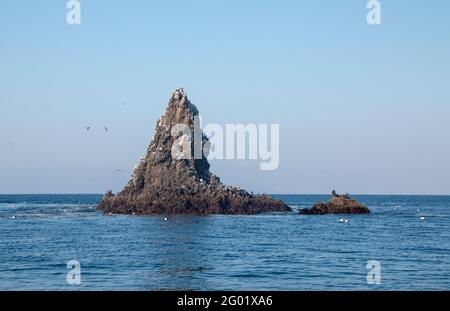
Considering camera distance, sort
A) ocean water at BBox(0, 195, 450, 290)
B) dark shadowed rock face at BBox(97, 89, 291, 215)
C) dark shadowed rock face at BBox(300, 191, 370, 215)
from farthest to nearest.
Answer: dark shadowed rock face at BBox(300, 191, 370, 215) → dark shadowed rock face at BBox(97, 89, 291, 215) → ocean water at BBox(0, 195, 450, 290)

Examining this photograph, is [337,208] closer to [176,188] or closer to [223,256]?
[176,188]

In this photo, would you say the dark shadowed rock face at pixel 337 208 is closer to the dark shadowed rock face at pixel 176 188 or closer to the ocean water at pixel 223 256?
the dark shadowed rock face at pixel 176 188

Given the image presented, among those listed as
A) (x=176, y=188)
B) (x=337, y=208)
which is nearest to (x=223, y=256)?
(x=176, y=188)

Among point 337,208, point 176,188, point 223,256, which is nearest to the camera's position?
point 223,256

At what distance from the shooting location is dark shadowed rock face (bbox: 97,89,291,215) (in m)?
122

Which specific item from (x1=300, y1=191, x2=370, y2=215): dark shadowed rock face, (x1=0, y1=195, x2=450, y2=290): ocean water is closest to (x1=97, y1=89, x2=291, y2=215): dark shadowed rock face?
(x1=300, y1=191, x2=370, y2=215): dark shadowed rock face

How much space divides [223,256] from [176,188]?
73.1 metres

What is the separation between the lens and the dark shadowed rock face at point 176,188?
122 metres

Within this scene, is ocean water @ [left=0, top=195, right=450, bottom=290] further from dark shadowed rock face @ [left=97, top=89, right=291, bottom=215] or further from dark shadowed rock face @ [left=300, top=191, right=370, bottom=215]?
dark shadowed rock face @ [left=300, top=191, right=370, bottom=215]

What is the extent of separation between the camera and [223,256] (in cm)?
5444

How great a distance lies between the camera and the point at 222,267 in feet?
157

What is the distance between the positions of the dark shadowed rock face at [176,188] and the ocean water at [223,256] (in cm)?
3320

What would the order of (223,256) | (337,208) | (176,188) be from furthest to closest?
→ (337,208), (176,188), (223,256)

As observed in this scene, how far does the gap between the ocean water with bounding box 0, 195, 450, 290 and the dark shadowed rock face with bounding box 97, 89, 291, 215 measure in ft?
109
